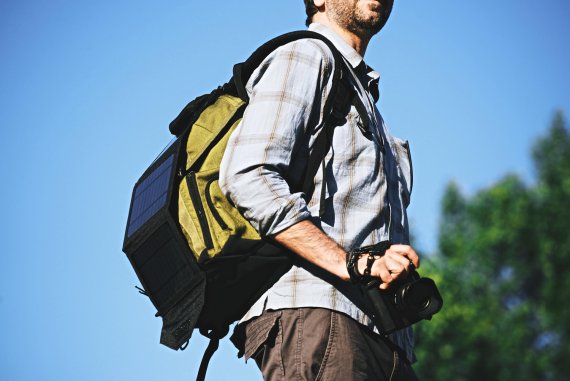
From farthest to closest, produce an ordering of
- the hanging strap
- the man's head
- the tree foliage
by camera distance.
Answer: the tree foliage < the man's head < the hanging strap

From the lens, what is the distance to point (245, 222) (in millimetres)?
3227

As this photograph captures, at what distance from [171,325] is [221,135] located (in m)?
→ 0.67

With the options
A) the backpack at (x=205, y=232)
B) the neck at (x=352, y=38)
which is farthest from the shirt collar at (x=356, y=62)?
the backpack at (x=205, y=232)

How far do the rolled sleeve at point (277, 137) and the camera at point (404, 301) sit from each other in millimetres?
340

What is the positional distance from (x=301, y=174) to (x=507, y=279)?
3847cm

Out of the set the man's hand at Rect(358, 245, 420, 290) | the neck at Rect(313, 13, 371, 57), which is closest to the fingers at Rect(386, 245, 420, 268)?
the man's hand at Rect(358, 245, 420, 290)

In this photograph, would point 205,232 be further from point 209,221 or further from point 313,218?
A: point 313,218

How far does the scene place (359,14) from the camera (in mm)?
3941

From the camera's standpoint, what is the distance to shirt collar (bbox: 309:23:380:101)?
3.80 metres

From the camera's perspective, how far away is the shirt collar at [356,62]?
380 cm

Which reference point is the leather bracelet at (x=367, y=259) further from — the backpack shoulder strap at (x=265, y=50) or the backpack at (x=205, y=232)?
the backpack shoulder strap at (x=265, y=50)

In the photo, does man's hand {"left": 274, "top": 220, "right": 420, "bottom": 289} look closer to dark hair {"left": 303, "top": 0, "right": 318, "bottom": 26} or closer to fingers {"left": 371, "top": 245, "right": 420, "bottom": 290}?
fingers {"left": 371, "top": 245, "right": 420, "bottom": 290}

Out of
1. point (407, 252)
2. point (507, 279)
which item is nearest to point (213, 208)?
point (407, 252)

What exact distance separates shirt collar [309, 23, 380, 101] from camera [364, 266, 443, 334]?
1043 mm
